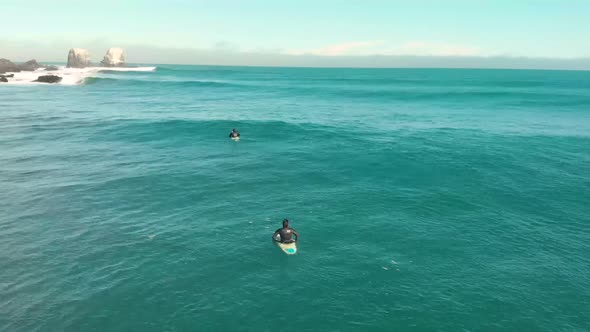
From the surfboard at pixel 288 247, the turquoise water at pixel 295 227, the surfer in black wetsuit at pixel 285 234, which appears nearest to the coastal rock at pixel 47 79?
the turquoise water at pixel 295 227

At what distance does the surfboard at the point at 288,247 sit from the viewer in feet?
91.7

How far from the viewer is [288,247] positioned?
28328mm

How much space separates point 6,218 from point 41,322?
17866 mm

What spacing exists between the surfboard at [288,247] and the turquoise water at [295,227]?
1.87ft

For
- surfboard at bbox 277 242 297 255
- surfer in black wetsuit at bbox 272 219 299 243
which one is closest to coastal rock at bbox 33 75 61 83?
surfer in black wetsuit at bbox 272 219 299 243

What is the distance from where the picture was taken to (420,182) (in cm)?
4456

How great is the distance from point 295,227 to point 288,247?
4.35m

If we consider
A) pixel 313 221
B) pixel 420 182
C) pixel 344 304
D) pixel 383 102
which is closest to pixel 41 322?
pixel 344 304

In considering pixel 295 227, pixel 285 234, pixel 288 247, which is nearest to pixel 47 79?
pixel 295 227

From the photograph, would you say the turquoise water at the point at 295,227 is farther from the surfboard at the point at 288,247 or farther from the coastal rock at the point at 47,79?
the coastal rock at the point at 47,79

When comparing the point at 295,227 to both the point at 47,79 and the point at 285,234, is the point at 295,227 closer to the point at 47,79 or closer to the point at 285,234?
the point at 285,234

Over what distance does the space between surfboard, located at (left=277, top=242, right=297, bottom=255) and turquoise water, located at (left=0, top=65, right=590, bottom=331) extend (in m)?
0.57

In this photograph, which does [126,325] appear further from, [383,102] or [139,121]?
[383,102]

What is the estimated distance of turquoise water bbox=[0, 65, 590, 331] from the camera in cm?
2162
